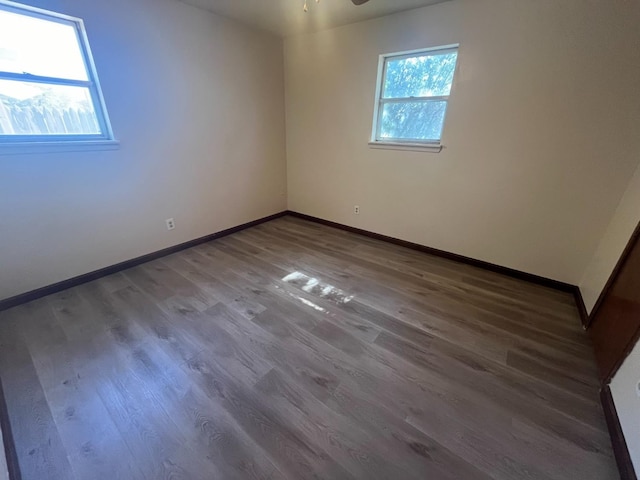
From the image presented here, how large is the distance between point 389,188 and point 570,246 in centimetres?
171

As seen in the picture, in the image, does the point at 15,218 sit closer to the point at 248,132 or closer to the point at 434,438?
the point at 248,132

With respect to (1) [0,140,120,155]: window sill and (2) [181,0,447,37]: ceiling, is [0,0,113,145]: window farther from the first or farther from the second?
(2) [181,0,447,37]: ceiling

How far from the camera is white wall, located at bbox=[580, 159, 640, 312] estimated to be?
1792mm

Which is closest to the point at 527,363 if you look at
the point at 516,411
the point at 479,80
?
the point at 516,411

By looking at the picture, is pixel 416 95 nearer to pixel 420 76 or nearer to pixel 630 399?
pixel 420 76

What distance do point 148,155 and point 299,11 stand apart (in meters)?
2.00

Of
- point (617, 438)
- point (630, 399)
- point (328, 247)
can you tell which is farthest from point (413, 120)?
point (617, 438)

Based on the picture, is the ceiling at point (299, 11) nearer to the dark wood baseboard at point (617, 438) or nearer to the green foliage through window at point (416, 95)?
the green foliage through window at point (416, 95)

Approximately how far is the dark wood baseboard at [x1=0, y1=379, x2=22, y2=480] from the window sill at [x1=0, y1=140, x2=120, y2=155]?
160cm

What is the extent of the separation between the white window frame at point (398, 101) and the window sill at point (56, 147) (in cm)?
255

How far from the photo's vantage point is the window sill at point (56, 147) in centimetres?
181

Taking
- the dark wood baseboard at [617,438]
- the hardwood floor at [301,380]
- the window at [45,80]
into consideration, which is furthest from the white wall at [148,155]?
the dark wood baseboard at [617,438]

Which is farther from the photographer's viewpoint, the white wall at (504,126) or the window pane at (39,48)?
the white wall at (504,126)

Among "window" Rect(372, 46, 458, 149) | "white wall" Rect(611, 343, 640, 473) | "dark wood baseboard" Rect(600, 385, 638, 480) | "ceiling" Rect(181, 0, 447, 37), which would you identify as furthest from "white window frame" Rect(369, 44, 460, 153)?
"dark wood baseboard" Rect(600, 385, 638, 480)
